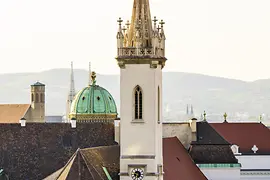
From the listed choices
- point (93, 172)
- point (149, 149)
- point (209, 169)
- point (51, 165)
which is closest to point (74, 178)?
point (93, 172)

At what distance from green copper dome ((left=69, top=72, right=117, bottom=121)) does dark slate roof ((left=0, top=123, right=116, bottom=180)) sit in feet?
39.6

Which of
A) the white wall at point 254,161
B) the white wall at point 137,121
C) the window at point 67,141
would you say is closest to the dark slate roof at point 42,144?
the window at point 67,141

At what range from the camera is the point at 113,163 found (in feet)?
251

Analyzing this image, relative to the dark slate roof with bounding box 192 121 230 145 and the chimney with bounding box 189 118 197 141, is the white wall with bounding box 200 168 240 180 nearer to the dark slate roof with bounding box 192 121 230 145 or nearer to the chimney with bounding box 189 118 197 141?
the dark slate roof with bounding box 192 121 230 145

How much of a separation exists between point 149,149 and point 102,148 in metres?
6.83

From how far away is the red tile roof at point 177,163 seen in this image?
8581cm

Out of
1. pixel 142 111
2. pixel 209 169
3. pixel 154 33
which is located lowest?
pixel 209 169

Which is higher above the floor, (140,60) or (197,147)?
(140,60)

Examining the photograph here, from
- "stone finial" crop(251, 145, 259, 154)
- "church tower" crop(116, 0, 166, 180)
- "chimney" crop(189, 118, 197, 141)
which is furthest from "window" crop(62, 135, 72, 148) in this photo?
"stone finial" crop(251, 145, 259, 154)

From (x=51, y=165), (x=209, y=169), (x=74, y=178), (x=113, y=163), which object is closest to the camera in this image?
(x=74, y=178)

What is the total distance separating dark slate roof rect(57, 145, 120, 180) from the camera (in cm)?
7038

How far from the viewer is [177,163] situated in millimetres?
90062

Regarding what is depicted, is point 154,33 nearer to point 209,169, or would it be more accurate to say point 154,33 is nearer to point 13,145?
point 13,145

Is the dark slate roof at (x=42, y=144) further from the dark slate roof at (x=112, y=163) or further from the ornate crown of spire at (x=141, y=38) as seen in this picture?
the ornate crown of spire at (x=141, y=38)
